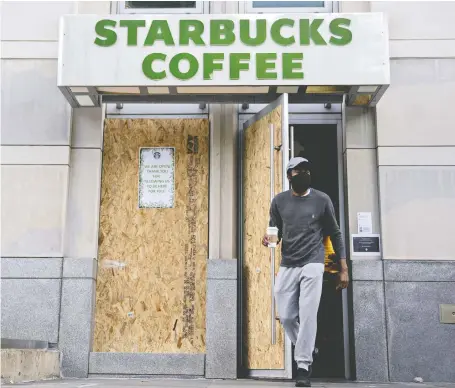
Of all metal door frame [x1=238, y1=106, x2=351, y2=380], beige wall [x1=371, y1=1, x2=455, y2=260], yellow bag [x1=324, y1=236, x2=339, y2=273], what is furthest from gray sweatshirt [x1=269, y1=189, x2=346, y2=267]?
beige wall [x1=371, y1=1, x2=455, y2=260]

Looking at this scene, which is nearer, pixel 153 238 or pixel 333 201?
pixel 153 238

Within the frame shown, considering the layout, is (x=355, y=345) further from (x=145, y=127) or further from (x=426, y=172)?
(x=145, y=127)

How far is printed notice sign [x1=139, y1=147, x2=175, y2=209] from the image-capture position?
834cm

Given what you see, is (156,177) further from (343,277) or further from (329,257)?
(343,277)

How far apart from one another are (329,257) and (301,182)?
0.88 m

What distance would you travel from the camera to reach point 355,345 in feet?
25.0

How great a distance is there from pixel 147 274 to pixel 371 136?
3.10m

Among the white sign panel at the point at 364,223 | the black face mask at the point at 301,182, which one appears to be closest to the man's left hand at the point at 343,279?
the black face mask at the point at 301,182

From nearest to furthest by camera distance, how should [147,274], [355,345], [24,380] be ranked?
[24,380], [355,345], [147,274]

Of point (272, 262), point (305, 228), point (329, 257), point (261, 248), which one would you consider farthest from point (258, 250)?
point (305, 228)

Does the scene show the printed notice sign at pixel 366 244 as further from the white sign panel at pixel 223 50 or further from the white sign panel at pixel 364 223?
the white sign panel at pixel 223 50

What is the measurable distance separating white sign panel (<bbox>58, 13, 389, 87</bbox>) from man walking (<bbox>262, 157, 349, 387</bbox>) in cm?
158

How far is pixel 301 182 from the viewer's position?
21.4 feet

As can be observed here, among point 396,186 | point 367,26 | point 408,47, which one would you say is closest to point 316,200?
point 396,186
